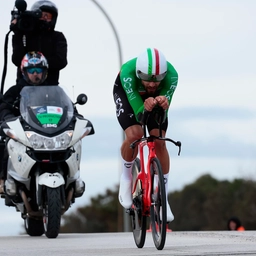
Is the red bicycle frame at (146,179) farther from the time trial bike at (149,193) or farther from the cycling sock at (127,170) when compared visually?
the cycling sock at (127,170)

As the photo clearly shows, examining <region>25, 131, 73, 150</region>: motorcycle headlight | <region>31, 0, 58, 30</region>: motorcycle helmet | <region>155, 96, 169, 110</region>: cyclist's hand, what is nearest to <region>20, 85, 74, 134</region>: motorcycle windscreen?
<region>25, 131, 73, 150</region>: motorcycle headlight

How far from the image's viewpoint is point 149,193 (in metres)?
10.3

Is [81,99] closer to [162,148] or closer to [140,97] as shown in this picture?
[162,148]

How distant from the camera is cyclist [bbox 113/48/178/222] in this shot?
10.3 meters

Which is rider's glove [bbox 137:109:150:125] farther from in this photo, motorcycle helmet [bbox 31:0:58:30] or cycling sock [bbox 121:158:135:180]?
motorcycle helmet [bbox 31:0:58:30]

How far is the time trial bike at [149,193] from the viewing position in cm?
998

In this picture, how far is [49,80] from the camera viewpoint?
14.5 m

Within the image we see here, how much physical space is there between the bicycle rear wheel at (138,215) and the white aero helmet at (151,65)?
1145mm

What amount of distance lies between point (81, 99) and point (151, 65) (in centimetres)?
350

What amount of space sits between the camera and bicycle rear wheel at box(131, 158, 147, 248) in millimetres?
3579

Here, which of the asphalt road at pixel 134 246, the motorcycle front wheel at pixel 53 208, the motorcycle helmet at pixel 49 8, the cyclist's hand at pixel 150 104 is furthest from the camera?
the motorcycle helmet at pixel 49 8

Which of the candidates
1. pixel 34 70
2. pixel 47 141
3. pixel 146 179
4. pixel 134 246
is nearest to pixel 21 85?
pixel 34 70

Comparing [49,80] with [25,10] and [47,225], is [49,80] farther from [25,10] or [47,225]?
[47,225]

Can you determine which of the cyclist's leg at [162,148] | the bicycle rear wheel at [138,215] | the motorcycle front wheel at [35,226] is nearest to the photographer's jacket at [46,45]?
the motorcycle front wheel at [35,226]
